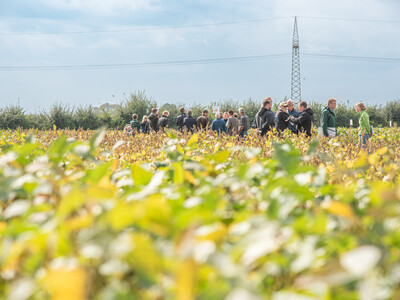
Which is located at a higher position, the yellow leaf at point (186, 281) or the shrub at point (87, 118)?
the yellow leaf at point (186, 281)

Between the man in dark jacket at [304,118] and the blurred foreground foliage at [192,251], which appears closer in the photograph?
the blurred foreground foliage at [192,251]

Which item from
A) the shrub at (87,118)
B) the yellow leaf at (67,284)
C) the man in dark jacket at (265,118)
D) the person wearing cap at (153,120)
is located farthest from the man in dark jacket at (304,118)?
the shrub at (87,118)

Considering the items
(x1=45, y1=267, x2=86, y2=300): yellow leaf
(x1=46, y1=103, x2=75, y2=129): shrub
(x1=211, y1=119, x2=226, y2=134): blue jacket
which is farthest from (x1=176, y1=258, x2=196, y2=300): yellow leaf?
(x1=46, y1=103, x2=75, y2=129): shrub

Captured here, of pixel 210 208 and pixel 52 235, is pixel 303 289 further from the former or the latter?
pixel 52 235

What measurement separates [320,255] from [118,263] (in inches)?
17.5

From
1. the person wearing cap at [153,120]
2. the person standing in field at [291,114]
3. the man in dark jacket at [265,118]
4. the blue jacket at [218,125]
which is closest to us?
the man in dark jacket at [265,118]

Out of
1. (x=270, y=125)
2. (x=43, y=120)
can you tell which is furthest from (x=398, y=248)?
(x=43, y=120)

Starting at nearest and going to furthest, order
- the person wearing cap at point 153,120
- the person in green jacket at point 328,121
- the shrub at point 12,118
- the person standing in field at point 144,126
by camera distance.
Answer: the person in green jacket at point 328,121 → the person wearing cap at point 153,120 → the person standing in field at point 144,126 → the shrub at point 12,118

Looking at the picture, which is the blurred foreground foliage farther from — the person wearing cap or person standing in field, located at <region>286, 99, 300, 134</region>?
the person wearing cap

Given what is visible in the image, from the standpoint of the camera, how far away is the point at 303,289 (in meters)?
0.75

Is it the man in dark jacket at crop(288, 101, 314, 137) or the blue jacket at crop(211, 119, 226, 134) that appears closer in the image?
the man in dark jacket at crop(288, 101, 314, 137)

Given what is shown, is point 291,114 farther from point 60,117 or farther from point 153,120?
point 60,117

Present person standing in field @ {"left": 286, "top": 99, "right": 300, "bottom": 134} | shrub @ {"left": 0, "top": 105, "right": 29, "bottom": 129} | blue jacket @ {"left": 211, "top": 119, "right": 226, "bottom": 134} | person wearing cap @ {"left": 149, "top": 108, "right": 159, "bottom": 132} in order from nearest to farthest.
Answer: person standing in field @ {"left": 286, "top": 99, "right": 300, "bottom": 134} → blue jacket @ {"left": 211, "top": 119, "right": 226, "bottom": 134} → person wearing cap @ {"left": 149, "top": 108, "right": 159, "bottom": 132} → shrub @ {"left": 0, "top": 105, "right": 29, "bottom": 129}

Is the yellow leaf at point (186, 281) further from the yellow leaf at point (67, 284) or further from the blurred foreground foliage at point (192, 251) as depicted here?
the yellow leaf at point (67, 284)
